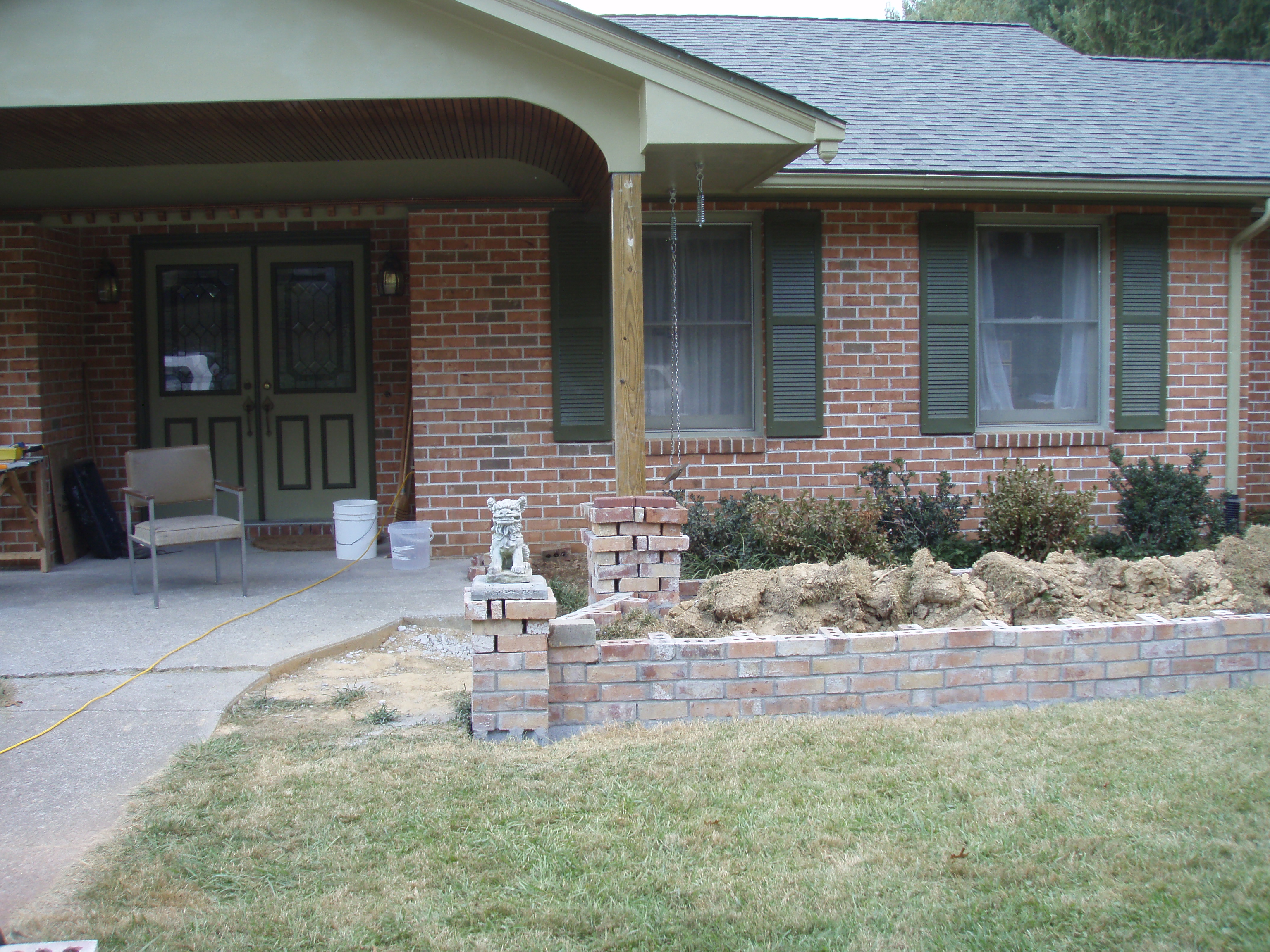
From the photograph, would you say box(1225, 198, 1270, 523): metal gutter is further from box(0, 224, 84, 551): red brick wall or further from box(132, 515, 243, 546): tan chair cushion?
box(0, 224, 84, 551): red brick wall

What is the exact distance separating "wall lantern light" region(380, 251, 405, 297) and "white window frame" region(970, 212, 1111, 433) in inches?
167

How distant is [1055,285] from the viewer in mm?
7891

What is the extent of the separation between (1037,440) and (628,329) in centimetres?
377

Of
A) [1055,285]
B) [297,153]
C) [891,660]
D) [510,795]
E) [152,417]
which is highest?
[297,153]

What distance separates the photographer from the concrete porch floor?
3186 millimetres

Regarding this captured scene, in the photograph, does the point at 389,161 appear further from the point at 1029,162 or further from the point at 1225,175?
the point at 1225,175

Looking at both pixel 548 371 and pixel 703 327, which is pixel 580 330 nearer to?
pixel 548 371

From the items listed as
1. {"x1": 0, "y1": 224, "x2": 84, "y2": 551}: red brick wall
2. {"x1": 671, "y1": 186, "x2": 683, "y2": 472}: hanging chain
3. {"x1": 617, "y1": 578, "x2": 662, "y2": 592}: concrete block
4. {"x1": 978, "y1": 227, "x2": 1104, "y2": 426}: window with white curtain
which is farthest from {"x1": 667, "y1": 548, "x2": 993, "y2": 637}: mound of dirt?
{"x1": 0, "y1": 224, "x2": 84, "y2": 551}: red brick wall

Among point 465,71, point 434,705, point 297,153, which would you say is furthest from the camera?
point 297,153

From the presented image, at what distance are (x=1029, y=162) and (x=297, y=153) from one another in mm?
4867

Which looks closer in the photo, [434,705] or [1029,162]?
[434,705]

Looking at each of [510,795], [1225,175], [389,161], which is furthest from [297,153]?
[1225,175]

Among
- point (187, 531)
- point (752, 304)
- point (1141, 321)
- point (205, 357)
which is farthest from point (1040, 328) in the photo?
point (205, 357)

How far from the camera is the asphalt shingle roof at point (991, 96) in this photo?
740cm
